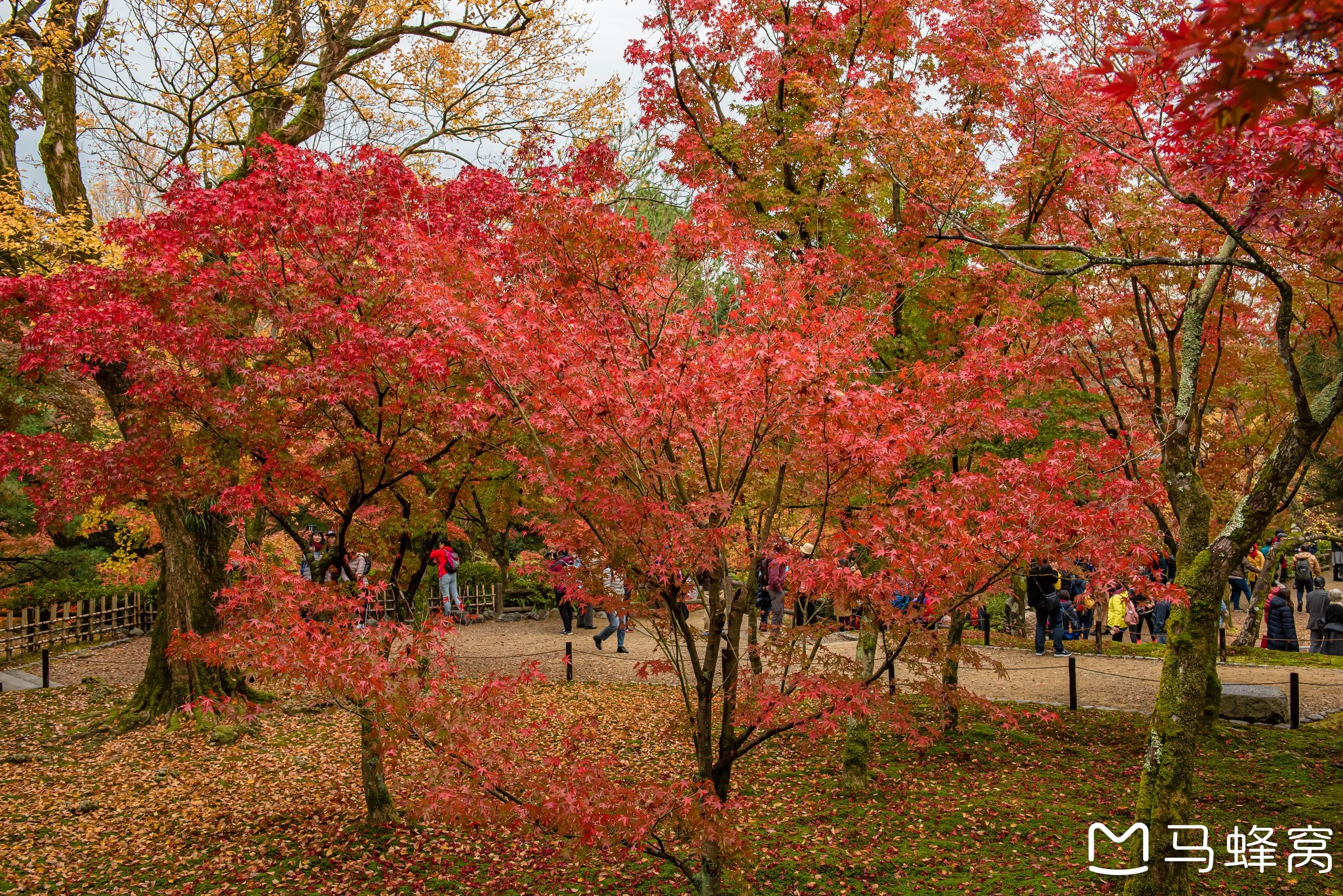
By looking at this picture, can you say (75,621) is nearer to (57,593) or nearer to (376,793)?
(57,593)

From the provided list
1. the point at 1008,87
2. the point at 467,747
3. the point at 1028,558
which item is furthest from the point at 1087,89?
the point at 467,747

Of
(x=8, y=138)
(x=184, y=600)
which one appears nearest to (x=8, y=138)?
(x=8, y=138)

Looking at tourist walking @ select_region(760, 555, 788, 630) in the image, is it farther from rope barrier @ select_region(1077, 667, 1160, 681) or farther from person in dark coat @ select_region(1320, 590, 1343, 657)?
person in dark coat @ select_region(1320, 590, 1343, 657)

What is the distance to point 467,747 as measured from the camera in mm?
4652

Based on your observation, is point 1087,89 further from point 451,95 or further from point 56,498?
point 56,498

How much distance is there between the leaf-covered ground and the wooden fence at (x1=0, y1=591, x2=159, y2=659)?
16.5 ft

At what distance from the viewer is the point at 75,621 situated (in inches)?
602

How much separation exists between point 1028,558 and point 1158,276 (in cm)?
530

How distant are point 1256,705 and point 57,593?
61.6 ft

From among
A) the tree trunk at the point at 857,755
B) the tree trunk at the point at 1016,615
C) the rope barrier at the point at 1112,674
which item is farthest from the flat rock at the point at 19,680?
the tree trunk at the point at 1016,615

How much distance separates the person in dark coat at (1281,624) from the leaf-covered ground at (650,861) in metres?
4.62

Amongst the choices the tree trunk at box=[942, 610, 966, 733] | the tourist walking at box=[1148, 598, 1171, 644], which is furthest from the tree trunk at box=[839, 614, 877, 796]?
the tourist walking at box=[1148, 598, 1171, 644]

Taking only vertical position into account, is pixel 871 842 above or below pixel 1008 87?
below

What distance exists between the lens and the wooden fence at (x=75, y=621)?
14.1 metres
